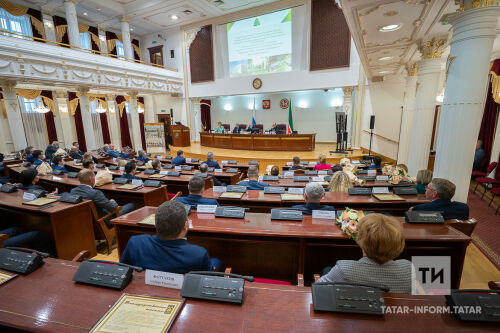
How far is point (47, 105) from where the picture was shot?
10055mm

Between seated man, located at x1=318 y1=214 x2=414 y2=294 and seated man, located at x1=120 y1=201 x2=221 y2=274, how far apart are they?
84 cm

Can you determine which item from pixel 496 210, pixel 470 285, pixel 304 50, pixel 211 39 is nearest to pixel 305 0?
pixel 304 50

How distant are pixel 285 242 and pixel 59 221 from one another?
2.54 m

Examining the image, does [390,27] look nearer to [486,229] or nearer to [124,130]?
[486,229]

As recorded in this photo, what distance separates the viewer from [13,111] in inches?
301

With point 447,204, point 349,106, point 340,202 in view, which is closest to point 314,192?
point 340,202

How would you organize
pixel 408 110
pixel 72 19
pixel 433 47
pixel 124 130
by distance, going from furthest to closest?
pixel 124 130 < pixel 72 19 < pixel 408 110 < pixel 433 47

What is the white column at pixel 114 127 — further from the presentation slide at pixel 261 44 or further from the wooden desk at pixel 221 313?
the wooden desk at pixel 221 313

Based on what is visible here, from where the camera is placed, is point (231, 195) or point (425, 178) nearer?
point (231, 195)

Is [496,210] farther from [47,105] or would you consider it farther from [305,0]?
[47,105]

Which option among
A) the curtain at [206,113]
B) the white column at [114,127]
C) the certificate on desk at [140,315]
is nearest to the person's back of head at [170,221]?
the certificate on desk at [140,315]

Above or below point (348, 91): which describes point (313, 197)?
below

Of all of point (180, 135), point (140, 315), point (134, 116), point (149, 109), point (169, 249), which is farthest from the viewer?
point (149, 109)

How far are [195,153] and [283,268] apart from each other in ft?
29.4
